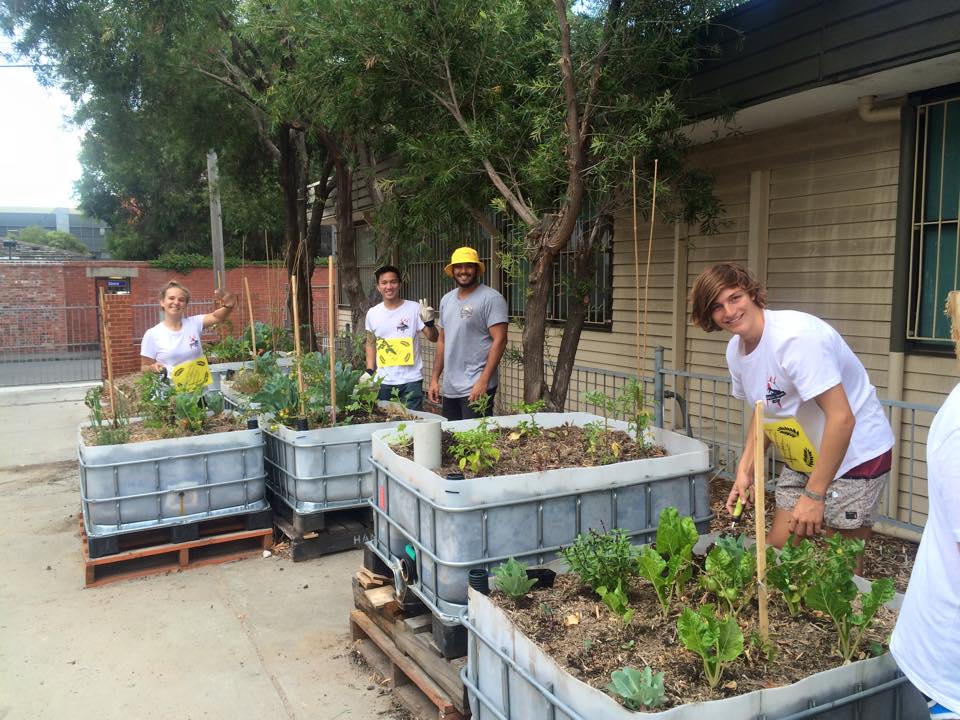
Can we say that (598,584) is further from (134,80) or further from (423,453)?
(134,80)

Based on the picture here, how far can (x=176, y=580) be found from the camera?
5.08 m

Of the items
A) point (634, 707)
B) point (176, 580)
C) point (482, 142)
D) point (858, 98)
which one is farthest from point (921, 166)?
point (176, 580)

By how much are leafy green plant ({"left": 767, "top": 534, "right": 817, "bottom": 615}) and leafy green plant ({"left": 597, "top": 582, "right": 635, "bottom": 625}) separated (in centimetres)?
46

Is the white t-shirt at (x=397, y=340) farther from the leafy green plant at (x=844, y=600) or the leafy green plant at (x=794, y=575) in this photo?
the leafy green plant at (x=844, y=600)

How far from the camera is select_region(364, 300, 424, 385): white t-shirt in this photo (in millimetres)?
6023

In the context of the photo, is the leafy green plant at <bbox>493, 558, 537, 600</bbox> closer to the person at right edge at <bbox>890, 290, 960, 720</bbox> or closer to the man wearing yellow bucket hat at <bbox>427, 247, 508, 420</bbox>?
the person at right edge at <bbox>890, 290, 960, 720</bbox>

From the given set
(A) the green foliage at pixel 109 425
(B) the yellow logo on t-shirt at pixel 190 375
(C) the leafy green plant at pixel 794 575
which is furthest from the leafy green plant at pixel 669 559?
(B) the yellow logo on t-shirt at pixel 190 375

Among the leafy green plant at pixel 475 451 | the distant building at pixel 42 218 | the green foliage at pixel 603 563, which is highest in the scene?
the distant building at pixel 42 218

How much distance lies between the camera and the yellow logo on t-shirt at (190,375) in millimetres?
6047

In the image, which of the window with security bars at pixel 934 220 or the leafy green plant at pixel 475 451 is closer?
the leafy green plant at pixel 475 451

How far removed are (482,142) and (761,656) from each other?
4029 millimetres

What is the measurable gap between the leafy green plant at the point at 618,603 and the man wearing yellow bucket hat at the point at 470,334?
286 cm

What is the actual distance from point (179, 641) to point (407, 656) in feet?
5.21

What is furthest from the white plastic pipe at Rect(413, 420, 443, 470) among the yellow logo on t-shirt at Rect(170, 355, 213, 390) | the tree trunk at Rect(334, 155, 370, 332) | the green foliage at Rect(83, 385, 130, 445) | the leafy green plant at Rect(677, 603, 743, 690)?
the tree trunk at Rect(334, 155, 370, 332)
